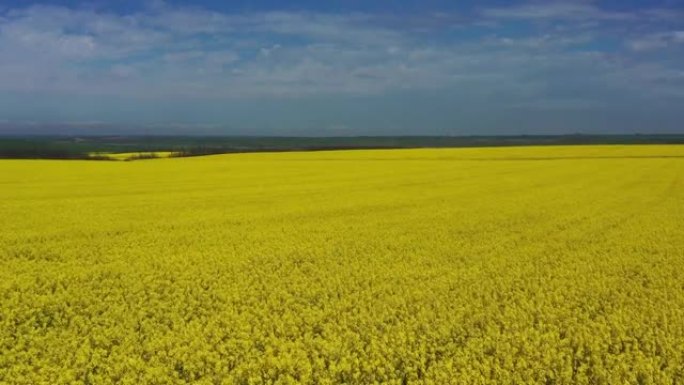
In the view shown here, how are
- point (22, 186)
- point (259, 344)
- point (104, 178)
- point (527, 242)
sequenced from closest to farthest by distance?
point (259, 344) → point (527, 242) → point (22, 186) → point (104, 178)

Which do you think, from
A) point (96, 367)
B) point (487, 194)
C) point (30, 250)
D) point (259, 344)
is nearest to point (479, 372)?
point (259, 344)

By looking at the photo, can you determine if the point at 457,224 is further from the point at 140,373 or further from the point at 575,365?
the point at 140,373

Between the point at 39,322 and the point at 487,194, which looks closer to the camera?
the point at 39,322

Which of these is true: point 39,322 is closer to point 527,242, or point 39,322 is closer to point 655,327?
point 655,327

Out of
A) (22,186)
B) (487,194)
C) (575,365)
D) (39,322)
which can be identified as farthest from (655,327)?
(22,186)

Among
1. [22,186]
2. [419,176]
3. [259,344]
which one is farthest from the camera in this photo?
[419,176]

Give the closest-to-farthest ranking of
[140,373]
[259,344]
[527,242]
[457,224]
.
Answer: [140,373]
[259,344]
[527,242]
[457,224]
